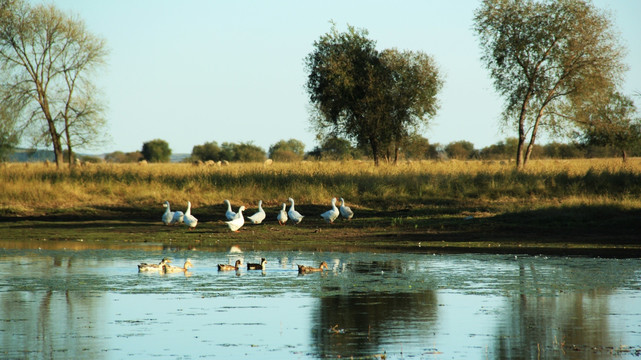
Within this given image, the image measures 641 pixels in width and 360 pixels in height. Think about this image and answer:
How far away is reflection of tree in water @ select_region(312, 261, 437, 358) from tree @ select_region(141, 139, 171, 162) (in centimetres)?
9850

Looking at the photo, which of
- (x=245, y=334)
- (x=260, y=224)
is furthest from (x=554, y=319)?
(x=260, y=224)

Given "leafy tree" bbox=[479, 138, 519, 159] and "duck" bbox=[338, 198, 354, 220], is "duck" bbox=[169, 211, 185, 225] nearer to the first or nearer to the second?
"duck" bbox=[338, 198, 354, 220]

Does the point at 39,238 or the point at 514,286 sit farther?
the point at 39,238

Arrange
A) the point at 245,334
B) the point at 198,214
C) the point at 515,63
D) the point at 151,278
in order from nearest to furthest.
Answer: the point at 245,334, the point at 151,278, the point at 198,214, the point at 515,63

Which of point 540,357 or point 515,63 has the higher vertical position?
point 515,63

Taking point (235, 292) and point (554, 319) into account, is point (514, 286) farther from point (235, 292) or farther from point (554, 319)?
point (235, 292)

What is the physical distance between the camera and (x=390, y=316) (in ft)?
35.8

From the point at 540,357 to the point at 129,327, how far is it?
5068 mm

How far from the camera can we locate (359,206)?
3052 centimetres

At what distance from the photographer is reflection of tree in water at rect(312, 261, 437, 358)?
361 inches

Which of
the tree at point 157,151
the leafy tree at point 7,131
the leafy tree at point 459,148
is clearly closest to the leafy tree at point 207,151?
the tree at point 157,151

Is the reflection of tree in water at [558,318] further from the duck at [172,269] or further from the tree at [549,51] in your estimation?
the tree at [549,51]

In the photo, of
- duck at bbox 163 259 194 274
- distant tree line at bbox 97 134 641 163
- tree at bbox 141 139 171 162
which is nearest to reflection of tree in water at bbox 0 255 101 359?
duck at bbox 163 259 194 274

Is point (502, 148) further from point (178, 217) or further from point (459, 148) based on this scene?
point (178, 217)
